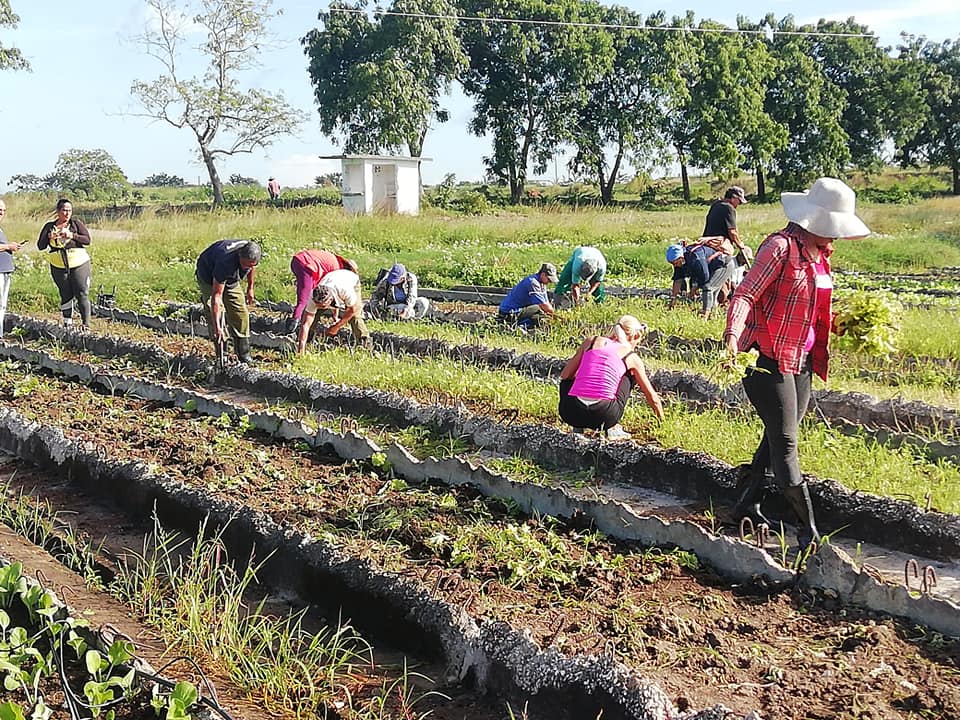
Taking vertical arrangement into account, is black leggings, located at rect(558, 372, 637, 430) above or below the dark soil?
above

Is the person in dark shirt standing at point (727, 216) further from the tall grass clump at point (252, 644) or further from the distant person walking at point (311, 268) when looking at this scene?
the tall grass clump at point (252, 644)

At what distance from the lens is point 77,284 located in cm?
1049

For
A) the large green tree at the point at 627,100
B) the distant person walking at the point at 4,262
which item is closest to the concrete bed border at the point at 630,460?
the distant person walking at the point at 4,262

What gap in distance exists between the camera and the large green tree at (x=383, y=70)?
36.2m

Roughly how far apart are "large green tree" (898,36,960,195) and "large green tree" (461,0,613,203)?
603 inches

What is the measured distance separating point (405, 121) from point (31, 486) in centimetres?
3205

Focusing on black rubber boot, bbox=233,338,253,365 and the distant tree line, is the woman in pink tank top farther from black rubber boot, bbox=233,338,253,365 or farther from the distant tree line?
the distant tree line

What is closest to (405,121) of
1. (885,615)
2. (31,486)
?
(31,486)

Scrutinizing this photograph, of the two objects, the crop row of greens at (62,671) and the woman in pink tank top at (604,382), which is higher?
the woman in pink tank top at (604,382)

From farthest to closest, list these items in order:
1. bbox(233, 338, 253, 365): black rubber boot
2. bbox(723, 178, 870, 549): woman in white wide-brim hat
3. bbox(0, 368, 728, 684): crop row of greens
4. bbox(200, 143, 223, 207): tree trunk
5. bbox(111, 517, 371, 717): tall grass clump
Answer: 1. bbox(200, 143, 223, 207): tree trunk
2. bbox(233, 338, 253, 365): black rubber boot
3. bbox(723, 178, 870, 549): woman in white wide-brim hat
4. bbox(0, 368, 728, 684): crop row of greens
5. bbox(111, 517, 371, 717): tall grass clump

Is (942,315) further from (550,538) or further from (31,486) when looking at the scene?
(31,486)

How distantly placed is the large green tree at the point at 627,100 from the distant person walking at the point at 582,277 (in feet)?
97.2

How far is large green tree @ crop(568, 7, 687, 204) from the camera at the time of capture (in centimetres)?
3909

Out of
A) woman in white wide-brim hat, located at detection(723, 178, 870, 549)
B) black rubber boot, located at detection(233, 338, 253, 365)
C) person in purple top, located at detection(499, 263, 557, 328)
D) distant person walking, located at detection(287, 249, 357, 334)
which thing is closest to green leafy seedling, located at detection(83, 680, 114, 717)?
woman in white wide-brim hat, located at detection(723, 178, 870, 549)
